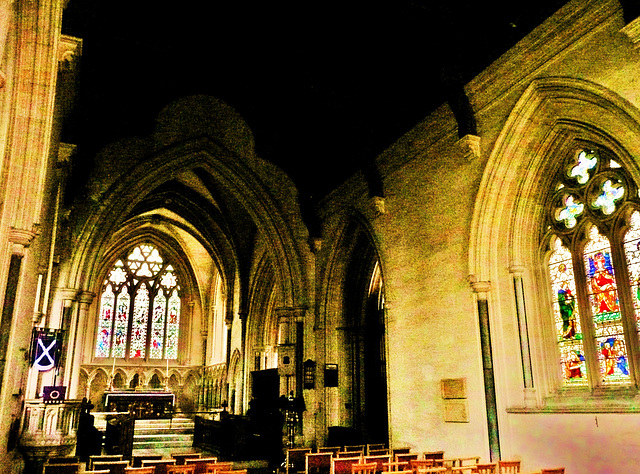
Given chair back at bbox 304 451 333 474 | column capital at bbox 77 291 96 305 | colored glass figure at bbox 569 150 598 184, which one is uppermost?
colored glass figure at bbox 569 150 598 184

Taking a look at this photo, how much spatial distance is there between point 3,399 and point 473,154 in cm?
756

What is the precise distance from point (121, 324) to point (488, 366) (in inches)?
783

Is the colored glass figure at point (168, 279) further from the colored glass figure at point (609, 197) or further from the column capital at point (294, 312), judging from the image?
the colored glass figure at point (609, 197)

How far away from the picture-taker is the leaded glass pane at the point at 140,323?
976 inches

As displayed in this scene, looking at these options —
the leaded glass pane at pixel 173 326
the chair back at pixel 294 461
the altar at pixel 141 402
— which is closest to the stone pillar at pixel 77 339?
the altar at pixel 141 402

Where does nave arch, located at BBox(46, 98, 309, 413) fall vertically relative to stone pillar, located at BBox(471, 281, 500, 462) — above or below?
above

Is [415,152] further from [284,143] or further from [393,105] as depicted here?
[284,143]

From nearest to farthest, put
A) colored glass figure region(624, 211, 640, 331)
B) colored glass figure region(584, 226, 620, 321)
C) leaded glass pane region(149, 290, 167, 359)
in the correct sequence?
colored glass figure region(624, 211, 640, 331), colored glass figure region(584, 226, 620, 321), leaded glass pane region(149, 290, 167, 359)

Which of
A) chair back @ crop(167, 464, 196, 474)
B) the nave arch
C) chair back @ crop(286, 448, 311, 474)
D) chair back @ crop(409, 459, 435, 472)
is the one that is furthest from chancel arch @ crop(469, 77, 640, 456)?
the nave arch

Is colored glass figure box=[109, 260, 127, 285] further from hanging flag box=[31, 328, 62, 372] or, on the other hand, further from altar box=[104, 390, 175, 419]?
hanging flag box=[31, 328, 62, 372]

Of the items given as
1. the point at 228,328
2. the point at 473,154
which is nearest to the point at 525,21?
the point at 473,154

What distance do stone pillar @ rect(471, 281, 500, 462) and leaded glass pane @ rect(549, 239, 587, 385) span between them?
1031mm

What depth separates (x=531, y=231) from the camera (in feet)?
29.1

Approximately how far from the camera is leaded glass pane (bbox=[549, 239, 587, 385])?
7973 millimetres
